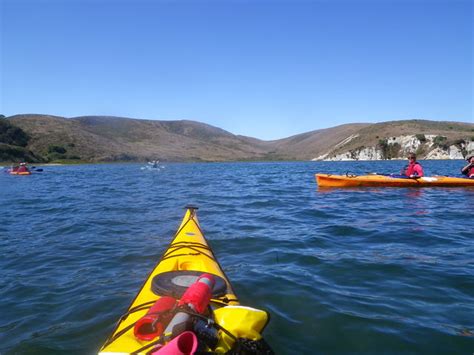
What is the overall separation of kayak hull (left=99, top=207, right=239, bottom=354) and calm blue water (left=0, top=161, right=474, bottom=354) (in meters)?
0.75

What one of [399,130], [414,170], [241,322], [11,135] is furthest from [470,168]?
[399,130]

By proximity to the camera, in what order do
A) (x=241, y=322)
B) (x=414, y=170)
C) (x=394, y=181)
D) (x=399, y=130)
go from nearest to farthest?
(x=241, y=322) < (x=394, y=181) < (x=414, y=170) < (x=399, y=130)

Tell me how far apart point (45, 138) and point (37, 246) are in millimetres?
121341

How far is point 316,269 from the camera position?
661cm

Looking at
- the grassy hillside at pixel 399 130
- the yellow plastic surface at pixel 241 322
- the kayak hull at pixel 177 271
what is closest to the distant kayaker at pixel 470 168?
the kayak hull at pixel 177 271

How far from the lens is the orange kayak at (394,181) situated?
58.2 ft

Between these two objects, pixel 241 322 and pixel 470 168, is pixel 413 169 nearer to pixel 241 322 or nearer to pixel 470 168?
pixel 470 168

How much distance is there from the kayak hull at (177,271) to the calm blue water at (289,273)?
2.46 feet

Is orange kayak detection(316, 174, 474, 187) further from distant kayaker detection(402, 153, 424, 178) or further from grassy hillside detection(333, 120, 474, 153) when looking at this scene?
grassy hillside detection(333, 120, 474, 153)

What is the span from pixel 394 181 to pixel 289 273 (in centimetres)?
1368

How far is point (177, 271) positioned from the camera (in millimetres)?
4484

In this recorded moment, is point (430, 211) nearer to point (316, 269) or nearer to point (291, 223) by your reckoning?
point (291, 223)

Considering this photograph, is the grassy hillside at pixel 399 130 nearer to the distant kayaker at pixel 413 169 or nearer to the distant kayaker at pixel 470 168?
the distant kayaker at pixel 470 168

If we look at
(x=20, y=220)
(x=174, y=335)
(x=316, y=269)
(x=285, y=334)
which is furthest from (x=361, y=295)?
(x=20, y=220)
